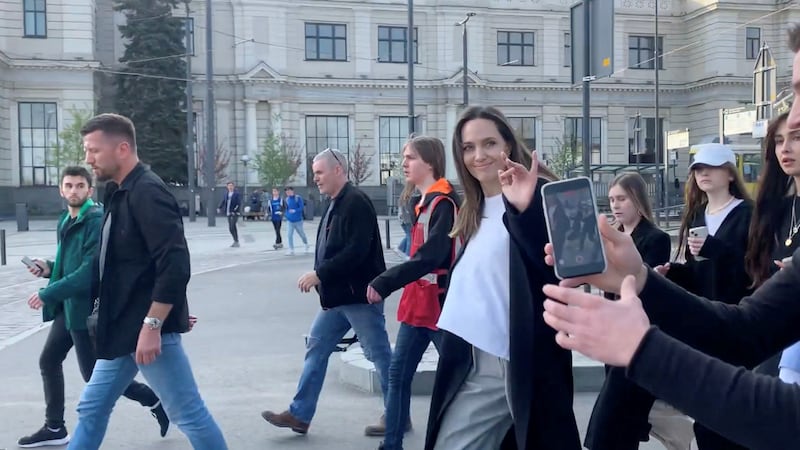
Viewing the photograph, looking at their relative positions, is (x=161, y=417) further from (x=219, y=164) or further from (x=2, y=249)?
(x=219, y=164)

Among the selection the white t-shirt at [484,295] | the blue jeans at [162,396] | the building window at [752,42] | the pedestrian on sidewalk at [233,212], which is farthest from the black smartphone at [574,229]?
the building window at [752,42]

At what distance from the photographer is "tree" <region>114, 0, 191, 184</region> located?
49.5m

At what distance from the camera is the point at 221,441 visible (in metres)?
4.18

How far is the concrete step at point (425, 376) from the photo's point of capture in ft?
22.0

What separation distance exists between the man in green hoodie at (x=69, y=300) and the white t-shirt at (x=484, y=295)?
8.93ft

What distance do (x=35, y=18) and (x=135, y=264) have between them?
45624 millimetres

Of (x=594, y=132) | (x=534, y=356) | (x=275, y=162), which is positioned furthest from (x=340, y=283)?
(x=594, y=132)

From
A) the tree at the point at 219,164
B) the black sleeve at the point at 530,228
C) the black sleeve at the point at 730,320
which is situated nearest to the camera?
the black sleeve at the point at 730,320

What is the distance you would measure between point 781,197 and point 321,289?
273 centimetres

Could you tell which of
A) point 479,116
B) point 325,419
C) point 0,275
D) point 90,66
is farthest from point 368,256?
point 90,66

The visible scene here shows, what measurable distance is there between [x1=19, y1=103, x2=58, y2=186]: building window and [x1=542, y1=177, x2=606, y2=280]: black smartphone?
4691 cm

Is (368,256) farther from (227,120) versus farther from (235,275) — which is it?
(227,120)

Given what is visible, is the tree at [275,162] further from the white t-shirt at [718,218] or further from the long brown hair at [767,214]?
the long brown hair at [767,214]

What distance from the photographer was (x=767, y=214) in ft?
12.8
